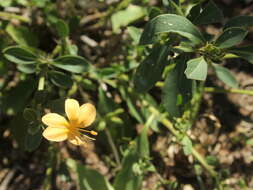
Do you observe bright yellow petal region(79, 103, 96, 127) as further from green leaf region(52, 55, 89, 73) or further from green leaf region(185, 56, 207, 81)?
green leaf region(185, 56, 207, 81)

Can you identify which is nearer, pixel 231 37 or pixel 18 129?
pixel 231 37

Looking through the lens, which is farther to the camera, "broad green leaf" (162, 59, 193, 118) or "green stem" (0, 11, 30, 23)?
"green stem" (0, 11, 30, 23)

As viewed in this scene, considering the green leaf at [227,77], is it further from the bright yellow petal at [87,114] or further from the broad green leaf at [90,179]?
the broad green leaf at [90,179]

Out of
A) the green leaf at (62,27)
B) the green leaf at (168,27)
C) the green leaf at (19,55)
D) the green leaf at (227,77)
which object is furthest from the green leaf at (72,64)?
the green leaf at (227,77)

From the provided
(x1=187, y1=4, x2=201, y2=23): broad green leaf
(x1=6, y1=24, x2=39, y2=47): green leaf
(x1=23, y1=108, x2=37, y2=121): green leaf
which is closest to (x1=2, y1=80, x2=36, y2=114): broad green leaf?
(x1=6, y1=24, x2=39, y2=47): green leaf

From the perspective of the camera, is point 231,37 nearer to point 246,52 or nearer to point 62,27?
point 246,52

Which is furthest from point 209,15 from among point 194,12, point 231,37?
point 231,37

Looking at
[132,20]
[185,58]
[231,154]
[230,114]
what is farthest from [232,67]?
[185,58]
